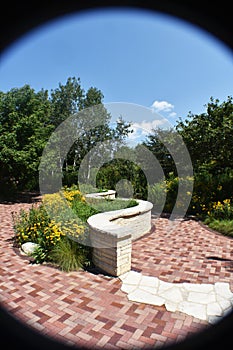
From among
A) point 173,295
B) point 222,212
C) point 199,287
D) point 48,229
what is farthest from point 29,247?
point 222,212

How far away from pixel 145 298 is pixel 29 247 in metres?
2.84

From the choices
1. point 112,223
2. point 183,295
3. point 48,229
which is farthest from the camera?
point 112,223

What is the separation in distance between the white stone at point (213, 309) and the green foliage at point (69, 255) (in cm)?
227

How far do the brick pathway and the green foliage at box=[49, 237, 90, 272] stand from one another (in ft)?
0.54

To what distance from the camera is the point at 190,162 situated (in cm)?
1082

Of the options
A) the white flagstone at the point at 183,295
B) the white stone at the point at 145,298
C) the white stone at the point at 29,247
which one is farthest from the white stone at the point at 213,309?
the white stone at the point at 29,247

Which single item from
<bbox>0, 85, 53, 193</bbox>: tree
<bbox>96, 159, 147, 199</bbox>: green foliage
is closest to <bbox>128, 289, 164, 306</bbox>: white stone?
<bbox>96, 159, 147, 199</bbox>: green foliage

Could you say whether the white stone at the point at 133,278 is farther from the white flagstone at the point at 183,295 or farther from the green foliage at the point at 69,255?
the green foliage at the point at 69,255

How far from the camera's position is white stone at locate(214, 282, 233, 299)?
322 cm

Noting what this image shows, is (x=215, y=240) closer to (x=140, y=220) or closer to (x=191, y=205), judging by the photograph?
(x=140, y=220)

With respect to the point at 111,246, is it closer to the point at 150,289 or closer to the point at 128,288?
the point at 128,288

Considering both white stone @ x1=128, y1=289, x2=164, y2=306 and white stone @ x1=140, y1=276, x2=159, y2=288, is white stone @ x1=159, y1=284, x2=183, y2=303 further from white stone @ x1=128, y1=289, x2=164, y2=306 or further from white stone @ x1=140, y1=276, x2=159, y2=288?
white stone @ x1=140, y1=276, x2=159, y2=288

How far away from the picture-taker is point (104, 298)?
3.16 m

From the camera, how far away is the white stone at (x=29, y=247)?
470 cm
